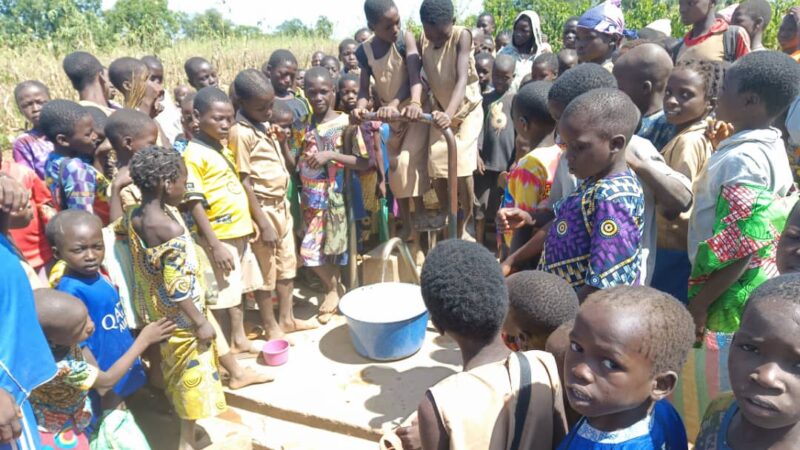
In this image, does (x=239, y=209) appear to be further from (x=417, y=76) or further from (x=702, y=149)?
(x=702, y=149)

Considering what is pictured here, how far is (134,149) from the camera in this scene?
10.8 ft

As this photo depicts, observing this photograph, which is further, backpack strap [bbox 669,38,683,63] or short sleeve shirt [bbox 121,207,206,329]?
backpack strap [bbox 669,38,683,63]

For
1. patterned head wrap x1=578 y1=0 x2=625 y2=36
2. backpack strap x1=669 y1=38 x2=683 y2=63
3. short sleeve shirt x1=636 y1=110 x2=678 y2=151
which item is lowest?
short sleeve shirt x1=636 y1=110 x2=678 y2=151

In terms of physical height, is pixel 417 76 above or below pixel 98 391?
above

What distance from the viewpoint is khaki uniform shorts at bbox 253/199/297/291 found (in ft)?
13.0

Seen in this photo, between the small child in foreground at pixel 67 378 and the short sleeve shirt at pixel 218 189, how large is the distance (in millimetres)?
1176

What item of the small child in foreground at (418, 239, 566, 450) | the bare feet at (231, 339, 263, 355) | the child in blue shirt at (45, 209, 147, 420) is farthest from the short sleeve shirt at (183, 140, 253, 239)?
the small child in foreground at (418, 239, 566, 450)

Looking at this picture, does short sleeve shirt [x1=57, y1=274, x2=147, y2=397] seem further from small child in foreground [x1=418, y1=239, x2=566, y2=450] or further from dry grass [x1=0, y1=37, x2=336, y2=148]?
dry grass [x1=0, y1=37, x2=336, y2=148]

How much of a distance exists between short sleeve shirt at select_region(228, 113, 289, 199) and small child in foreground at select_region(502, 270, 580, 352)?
2.41m

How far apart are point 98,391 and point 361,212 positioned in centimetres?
250

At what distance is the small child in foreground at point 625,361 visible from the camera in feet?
3.92

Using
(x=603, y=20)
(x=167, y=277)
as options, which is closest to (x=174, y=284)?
(x=167, y=277)

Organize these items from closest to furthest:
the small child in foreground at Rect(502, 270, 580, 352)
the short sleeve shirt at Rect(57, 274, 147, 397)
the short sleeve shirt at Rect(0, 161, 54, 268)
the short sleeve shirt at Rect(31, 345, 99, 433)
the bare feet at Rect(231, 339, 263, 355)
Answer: the small child in foreground at Rect(502, 270, 580, 352), the short sleeve shirt at Rect(31, 345, 99, 433), the short sleeve shirt at Rect(57, 274, 147, 397), the short sleeve shirt at Rect(0, 161, 54, 268), the bare feet at Rect(231, 339, 263, 355)

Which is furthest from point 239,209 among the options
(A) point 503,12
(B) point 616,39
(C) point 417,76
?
(A) point 503,12
